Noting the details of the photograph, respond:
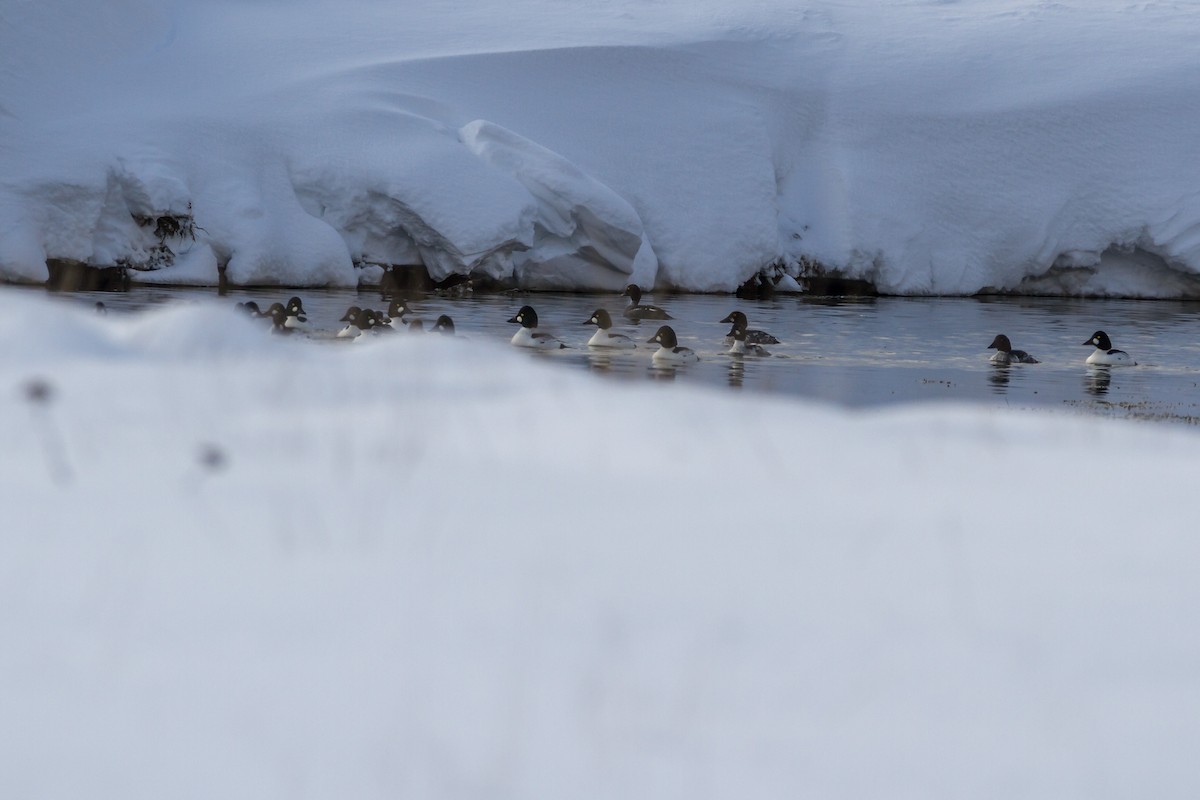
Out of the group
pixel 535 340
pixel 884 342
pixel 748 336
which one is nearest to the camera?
pixel 535 340

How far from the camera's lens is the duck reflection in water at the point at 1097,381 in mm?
18422

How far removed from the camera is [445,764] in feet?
10.6

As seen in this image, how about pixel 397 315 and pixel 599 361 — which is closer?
pixel 599 361

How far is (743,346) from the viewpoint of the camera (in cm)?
2097

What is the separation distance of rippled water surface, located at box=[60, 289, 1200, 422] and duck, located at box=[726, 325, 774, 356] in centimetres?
21

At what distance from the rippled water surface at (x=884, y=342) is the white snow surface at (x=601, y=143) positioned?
1710 mm

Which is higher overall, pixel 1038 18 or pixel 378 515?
pixel 1038 18

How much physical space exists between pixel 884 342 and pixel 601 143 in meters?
14.7

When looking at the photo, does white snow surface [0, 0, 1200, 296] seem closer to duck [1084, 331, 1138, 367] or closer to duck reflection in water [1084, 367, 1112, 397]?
duck [1084, 331, 1138, 367]

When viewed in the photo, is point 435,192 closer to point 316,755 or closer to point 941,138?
point 941,138

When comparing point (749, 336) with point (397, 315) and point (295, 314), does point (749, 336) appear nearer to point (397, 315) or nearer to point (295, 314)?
point (397, 315)

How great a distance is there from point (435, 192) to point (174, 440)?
25063mm

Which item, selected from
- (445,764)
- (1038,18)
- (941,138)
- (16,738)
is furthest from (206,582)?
(1038,18)

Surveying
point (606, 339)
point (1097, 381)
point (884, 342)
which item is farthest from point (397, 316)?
point (1097, 381)
